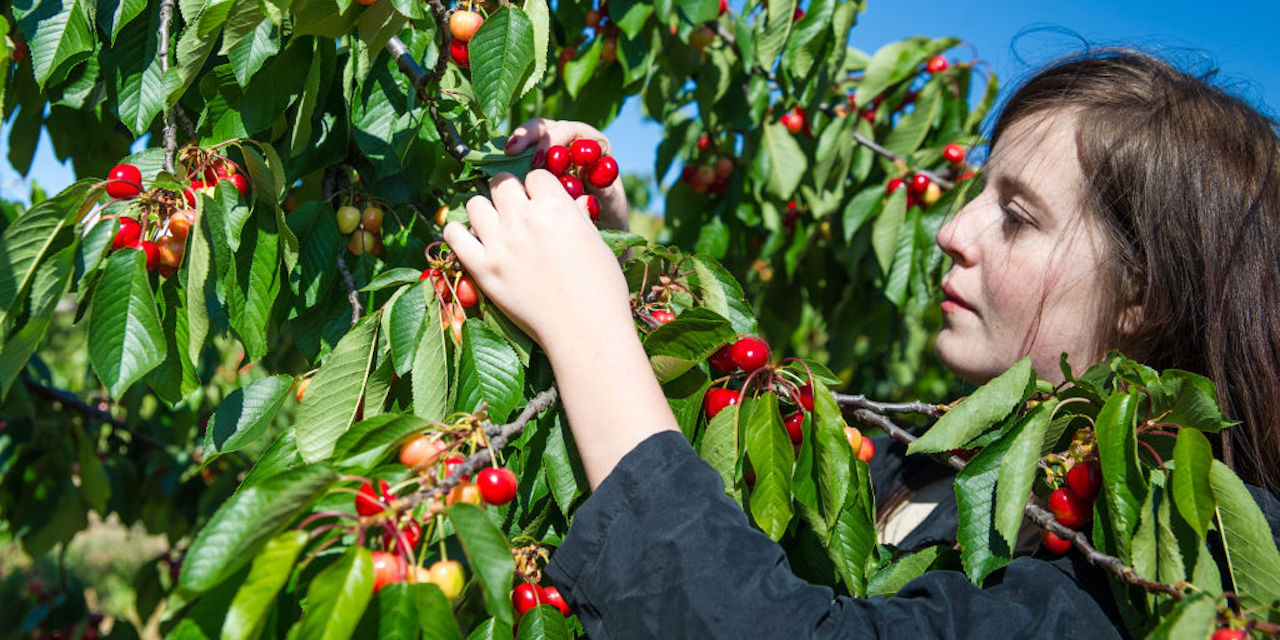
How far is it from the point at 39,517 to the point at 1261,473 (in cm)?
301

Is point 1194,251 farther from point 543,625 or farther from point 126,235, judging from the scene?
point 126,235

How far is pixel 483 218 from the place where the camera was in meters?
1.10

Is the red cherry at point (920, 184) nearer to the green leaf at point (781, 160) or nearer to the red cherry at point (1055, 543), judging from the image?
the green leaf at point (781, 160)

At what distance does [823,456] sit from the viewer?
38.8 inches

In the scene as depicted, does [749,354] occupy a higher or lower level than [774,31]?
lower

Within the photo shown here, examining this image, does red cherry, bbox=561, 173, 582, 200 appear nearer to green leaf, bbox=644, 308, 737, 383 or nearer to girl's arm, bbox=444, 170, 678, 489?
girl's arm, bbox=444, 170, 678, 489

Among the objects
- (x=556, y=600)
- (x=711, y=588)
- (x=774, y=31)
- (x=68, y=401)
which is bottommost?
(x=68, y=401)

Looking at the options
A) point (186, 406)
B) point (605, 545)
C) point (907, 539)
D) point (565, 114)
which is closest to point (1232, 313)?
point (907, 539)

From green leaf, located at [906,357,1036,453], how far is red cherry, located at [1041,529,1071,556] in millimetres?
158

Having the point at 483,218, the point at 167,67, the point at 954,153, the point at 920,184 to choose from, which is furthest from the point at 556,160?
the point at 954,153

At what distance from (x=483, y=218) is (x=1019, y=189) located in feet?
2.84

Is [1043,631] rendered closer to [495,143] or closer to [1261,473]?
[1261,473]

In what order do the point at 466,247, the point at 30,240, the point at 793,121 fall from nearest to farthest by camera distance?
the point at 30,240 → the point at 466,247 → the point at 793,121

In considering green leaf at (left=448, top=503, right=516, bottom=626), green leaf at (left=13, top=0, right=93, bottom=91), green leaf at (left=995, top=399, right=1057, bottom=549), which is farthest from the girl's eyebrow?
green leaf at (left=13, top=0, right=93, bottom=91)
